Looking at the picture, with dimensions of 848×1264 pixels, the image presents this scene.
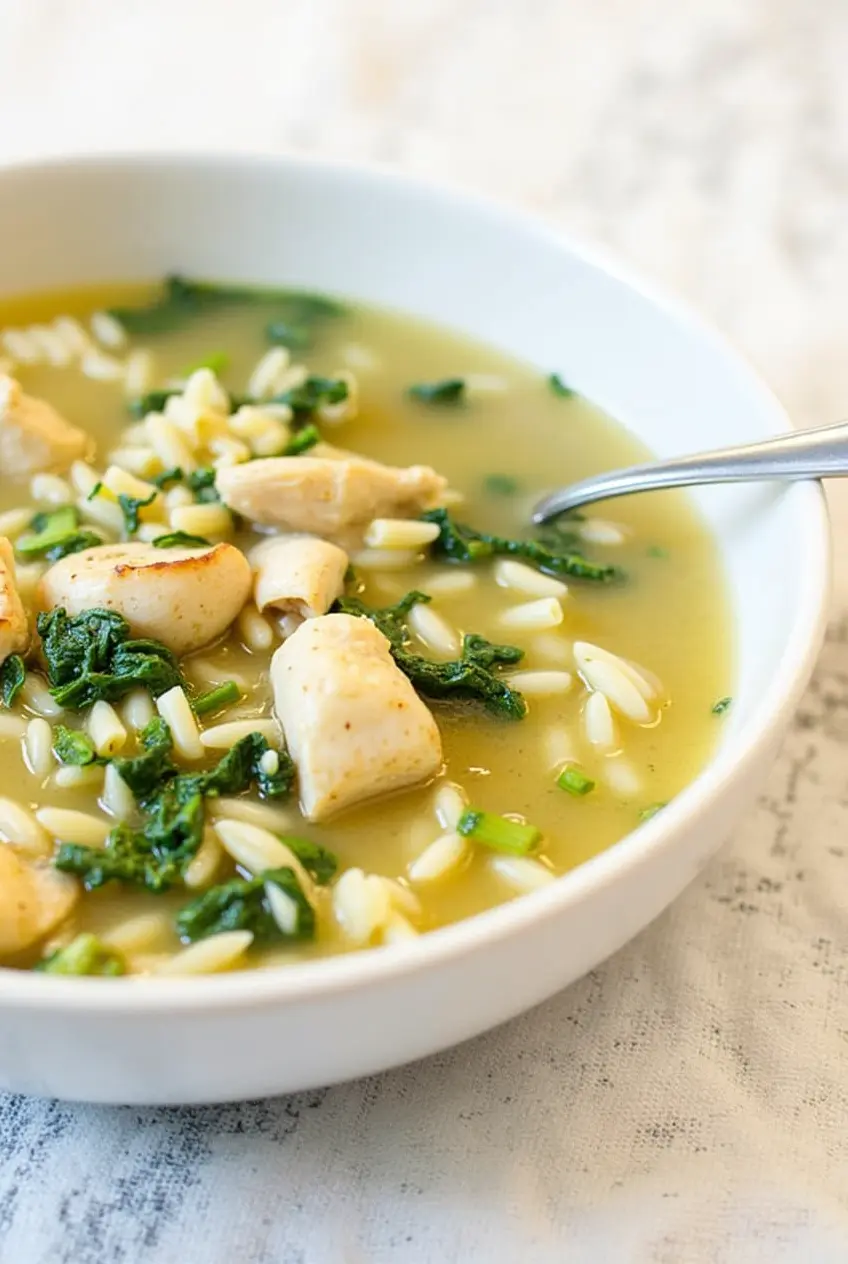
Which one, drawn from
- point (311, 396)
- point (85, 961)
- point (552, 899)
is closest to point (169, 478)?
point (311, 396)

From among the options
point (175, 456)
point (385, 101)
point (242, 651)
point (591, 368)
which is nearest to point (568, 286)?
point (591, 368)

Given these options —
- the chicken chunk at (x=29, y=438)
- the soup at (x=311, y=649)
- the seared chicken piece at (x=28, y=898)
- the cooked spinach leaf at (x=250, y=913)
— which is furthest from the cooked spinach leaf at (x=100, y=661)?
the chicken chunk at (x=29, y=438)

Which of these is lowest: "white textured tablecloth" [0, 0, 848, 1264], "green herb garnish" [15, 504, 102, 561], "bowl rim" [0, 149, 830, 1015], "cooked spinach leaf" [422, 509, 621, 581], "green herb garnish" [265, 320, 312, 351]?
"white textured tablecloth" [0, 0, 848, 1264]

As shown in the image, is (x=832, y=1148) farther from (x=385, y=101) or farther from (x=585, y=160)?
(x=385, y=101)

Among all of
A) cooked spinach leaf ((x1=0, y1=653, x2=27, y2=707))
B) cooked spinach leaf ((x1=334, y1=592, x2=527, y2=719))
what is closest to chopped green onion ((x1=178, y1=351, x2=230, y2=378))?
cooked spinach leaf ((x1=334, y1=592, x2=527, y2=719))

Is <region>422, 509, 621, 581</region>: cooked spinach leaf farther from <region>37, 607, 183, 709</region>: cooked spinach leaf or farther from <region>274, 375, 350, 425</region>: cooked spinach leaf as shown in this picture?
<region>37, 607, 183, 709</region>: cooked spinach leaf

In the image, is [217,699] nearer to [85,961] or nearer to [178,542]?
[178,542]
